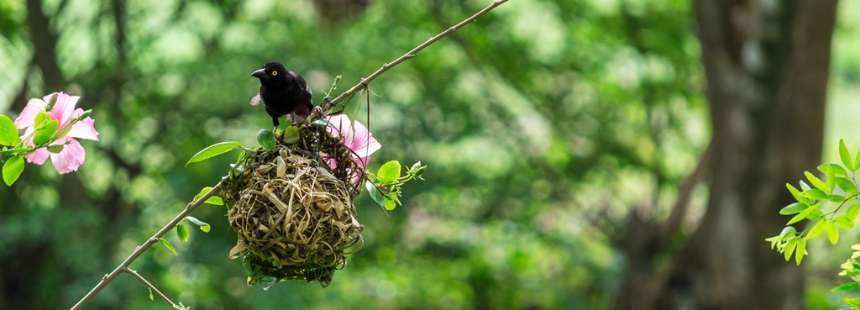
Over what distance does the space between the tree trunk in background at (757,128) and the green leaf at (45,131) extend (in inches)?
183

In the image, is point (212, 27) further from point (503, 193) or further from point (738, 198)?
point (738, 198)

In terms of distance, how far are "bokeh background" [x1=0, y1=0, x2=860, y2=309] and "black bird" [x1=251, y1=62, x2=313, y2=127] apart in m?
3.89

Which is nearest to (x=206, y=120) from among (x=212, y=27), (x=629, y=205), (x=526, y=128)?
(x=212, y=27)

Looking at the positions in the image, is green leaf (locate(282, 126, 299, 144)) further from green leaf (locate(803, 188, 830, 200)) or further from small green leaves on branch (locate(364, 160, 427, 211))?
green leaf (locate(803, 188, 830, 200))

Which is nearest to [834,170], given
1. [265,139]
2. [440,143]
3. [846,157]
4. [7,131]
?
[846,157]

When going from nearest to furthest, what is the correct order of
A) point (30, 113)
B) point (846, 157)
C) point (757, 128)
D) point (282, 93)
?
point (846, 157) < point (30, 113) < point (282, 93) < point (757, 128)

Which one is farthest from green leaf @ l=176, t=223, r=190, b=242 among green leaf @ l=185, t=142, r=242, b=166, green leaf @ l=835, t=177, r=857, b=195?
green leaf @ l=835, t=177, r=857, b=195

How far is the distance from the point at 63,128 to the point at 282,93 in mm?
507

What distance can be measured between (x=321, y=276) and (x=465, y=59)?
5958 millimetres

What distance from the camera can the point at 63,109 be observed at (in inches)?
81.1

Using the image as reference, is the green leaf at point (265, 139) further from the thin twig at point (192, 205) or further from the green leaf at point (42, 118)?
the green leaf at point (42, 118)

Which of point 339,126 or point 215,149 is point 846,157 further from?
point 215,149

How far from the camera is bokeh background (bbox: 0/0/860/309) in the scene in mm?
6570

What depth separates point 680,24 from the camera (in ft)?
26.7
